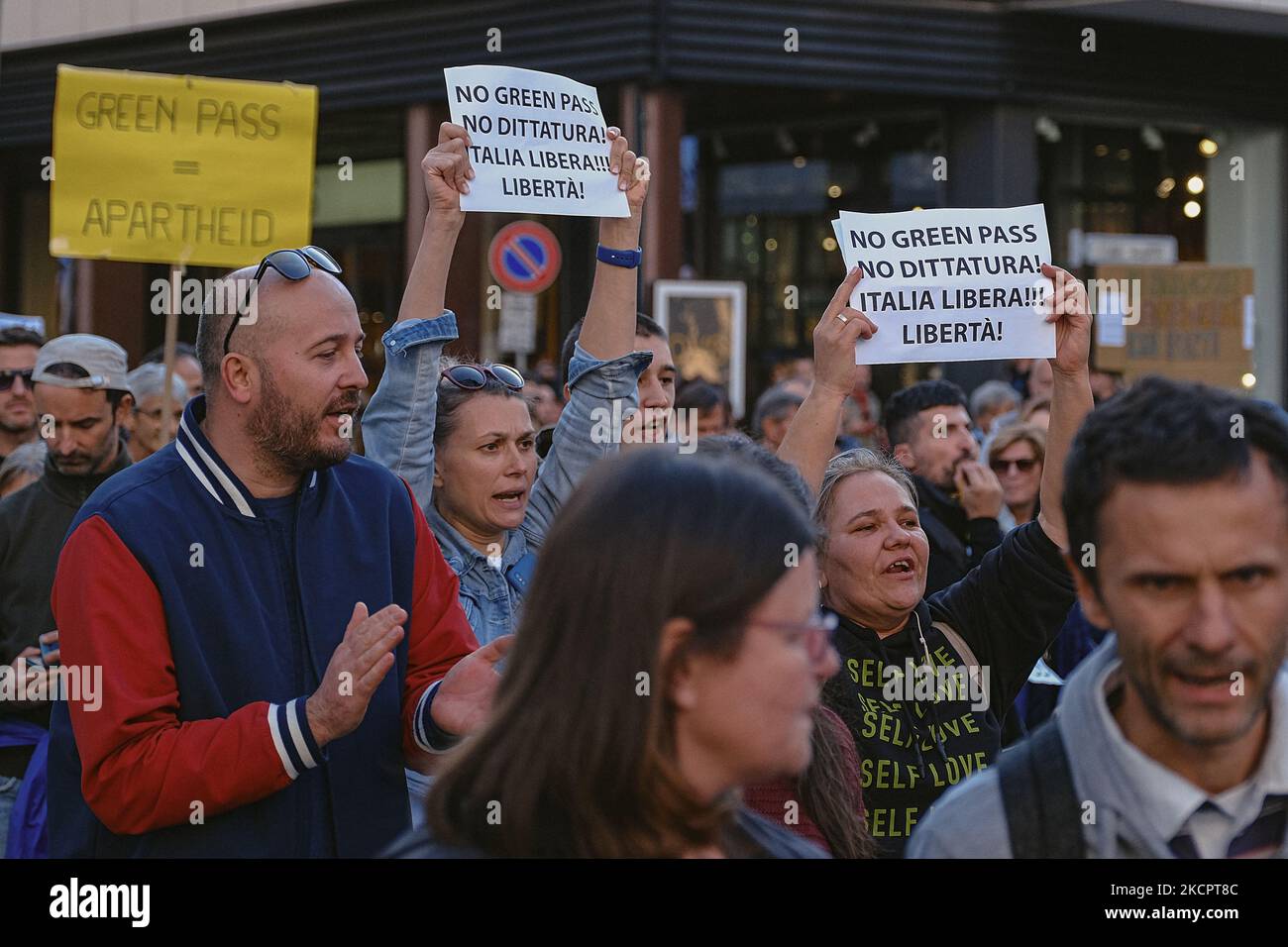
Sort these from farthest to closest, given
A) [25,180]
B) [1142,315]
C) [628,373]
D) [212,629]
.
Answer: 1. [25,180]
2. [1142,315]
3. [628,373]
4. [212,629]

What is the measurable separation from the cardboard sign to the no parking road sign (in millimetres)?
4773

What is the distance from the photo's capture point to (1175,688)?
2.13m

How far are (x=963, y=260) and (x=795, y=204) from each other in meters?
14.0

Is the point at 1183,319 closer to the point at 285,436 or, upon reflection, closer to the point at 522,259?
the point at 522,259

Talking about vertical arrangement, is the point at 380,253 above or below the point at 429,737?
above

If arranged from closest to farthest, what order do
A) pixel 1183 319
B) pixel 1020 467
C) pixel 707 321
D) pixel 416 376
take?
pixel 416 376, pixel 1020 467, pixel 1183 319, pixel 707 321

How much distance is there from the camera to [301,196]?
6816mm

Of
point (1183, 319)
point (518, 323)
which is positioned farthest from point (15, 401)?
point (1183, 319)

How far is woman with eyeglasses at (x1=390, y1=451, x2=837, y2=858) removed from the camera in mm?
2020

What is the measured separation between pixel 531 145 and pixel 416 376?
2.93 feet

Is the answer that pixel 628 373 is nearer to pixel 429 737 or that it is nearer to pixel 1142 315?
pixel 429 737

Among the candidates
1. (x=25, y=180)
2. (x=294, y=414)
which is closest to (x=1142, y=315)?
(x=294, y=414)

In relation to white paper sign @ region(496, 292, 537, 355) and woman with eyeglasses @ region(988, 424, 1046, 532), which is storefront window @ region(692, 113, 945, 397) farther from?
woman with eyeglasses @ region(988, 424, 1046, 532)

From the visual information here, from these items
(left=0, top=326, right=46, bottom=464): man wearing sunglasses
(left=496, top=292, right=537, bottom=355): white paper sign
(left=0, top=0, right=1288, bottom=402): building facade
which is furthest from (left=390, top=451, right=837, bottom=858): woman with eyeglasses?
(left=0, top=0, right=1288, bottom=402): building facade
